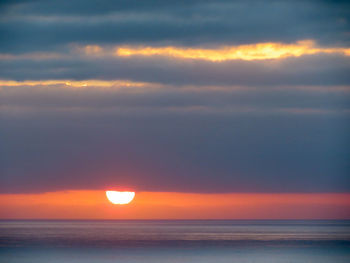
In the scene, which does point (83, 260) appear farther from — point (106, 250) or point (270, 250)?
point (270, 250)

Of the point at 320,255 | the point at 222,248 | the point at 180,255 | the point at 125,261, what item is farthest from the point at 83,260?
the point at 320,255

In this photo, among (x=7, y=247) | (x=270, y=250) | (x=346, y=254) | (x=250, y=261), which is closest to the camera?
(x=250, y=261)

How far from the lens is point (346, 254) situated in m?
45.0

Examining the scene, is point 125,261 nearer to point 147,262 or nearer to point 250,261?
point 147,262

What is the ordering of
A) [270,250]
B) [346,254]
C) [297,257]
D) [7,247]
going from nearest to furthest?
[297,257] → [346,254] → [270,250] → [7,247]

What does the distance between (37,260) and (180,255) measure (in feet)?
34.4

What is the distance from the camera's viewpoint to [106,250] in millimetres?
47906

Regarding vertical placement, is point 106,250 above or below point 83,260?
above

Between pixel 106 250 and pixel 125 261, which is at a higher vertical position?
pixel 106 250

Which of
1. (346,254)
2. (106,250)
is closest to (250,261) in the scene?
(346,254)

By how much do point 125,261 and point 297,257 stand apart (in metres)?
12.5

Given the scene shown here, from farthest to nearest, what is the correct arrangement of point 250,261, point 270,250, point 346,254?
point 270,250 < point 346,254 < point 250,261

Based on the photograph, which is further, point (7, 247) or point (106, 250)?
point (7, 247)

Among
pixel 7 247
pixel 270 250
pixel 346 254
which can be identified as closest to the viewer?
pixel 346 254
